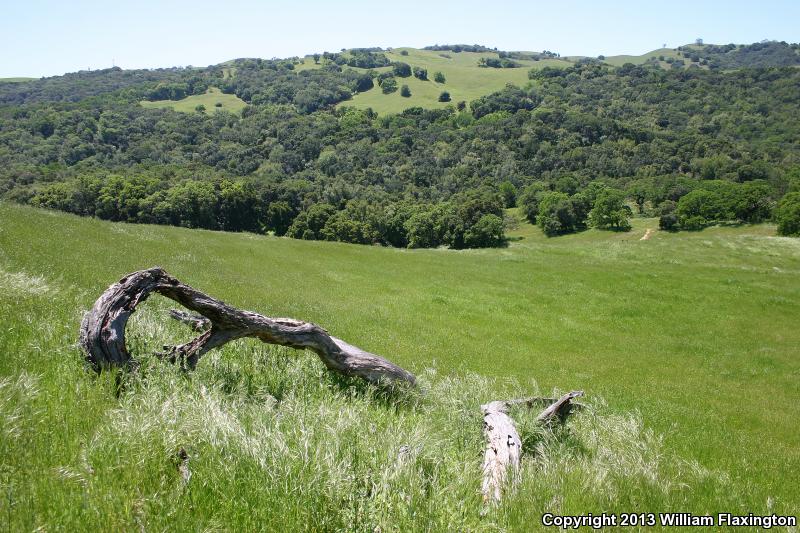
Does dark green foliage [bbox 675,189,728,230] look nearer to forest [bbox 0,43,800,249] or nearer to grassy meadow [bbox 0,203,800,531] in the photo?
forest [bbox 0,43,800,249]

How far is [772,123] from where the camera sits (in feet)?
652

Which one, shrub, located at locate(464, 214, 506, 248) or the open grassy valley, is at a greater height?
the open grassy valley

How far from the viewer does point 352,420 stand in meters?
6.36

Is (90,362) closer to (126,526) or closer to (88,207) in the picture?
(126,526)

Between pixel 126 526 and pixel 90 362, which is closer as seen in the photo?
pixel 126 526

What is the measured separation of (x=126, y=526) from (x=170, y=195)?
92.4 metres

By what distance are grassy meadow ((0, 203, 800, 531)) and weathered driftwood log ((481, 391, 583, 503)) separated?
21cm

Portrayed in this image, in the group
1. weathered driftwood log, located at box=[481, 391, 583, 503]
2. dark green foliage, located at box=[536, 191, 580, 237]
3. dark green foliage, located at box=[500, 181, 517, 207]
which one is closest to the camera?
weathered driftwood log, located at box=[481, 391, 583, 503]

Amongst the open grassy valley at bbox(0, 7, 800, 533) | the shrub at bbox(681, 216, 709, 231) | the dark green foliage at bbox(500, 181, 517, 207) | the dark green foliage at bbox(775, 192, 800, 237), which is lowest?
the dark green foliage at bbox(500, 181, 517, 207)

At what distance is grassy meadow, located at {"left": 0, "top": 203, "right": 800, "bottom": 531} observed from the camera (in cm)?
445

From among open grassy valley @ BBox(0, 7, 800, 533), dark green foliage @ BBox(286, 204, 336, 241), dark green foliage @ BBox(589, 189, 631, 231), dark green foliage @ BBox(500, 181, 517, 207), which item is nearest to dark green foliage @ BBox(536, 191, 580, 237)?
dark green foliage @ BBox(589, 189, 631, 231)

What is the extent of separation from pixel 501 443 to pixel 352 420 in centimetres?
218

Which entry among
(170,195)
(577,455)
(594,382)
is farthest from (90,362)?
(170,195)

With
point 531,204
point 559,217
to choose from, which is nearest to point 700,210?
point 559,217
